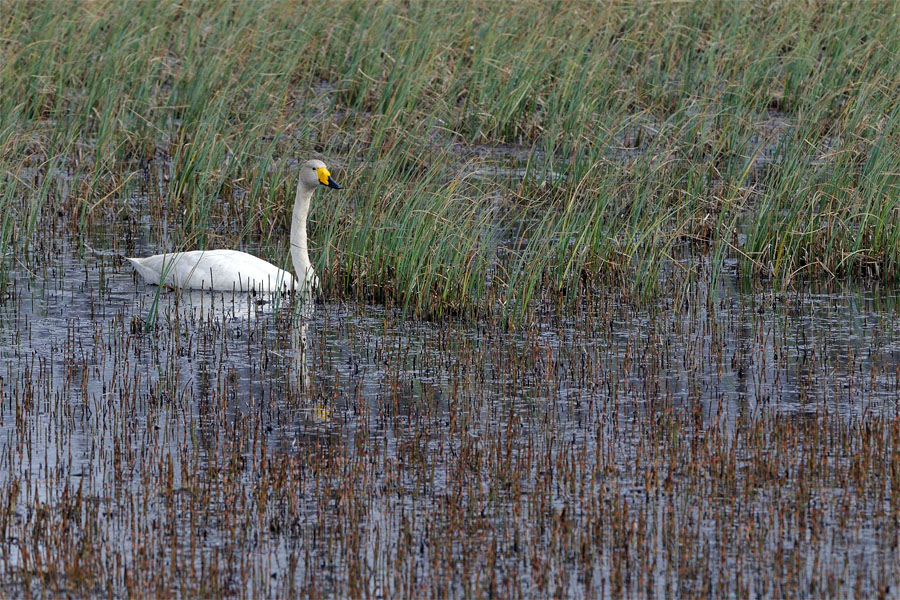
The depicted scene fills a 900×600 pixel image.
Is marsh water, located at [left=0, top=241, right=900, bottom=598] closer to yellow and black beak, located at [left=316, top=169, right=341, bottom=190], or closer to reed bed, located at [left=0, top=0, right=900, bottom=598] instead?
reed bed, located at [left=0, top=0, right=900, bottom=598]

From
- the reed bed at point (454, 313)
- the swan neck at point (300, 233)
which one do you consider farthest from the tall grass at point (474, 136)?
the swan neck at point (300, 233)

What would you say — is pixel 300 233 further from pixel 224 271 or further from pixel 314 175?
pixel 224 271

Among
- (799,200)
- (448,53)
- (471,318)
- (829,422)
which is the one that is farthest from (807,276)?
(448,53)

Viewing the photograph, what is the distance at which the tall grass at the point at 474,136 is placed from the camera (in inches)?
434

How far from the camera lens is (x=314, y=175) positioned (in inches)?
449

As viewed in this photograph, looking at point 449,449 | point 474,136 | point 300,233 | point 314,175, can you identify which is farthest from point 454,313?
point 474,136

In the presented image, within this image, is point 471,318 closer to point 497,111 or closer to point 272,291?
point 272,291

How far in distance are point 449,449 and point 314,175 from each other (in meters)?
4.43

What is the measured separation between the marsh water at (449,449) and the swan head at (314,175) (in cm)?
112

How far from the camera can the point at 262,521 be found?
254 inches

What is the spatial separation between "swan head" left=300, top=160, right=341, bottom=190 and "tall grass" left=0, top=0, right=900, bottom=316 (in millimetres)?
270

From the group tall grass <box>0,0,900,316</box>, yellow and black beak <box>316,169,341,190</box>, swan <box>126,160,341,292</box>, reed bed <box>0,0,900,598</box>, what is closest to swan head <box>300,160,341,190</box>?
yellow and black beak <box>316,169,341,190</box>

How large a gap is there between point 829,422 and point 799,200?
13.1 ft

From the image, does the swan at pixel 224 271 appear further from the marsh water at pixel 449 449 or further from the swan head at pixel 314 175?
the marsh water at pixel 449 449
